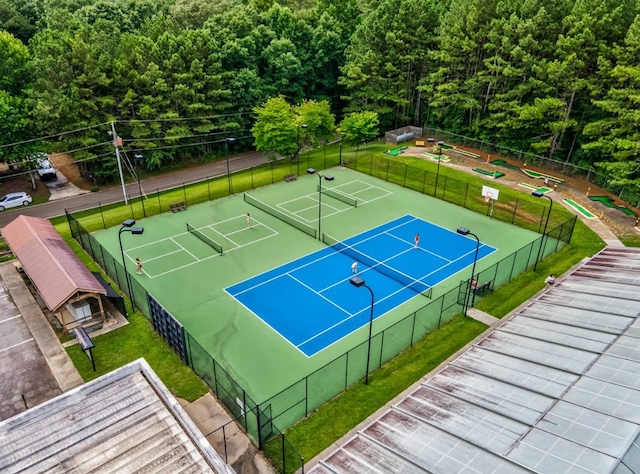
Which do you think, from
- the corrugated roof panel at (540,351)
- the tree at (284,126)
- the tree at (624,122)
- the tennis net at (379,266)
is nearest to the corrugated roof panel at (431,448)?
the corrugated roof panel at (540,351)

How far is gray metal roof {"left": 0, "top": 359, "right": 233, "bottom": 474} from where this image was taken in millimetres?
13938

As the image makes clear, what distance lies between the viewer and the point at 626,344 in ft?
59.9

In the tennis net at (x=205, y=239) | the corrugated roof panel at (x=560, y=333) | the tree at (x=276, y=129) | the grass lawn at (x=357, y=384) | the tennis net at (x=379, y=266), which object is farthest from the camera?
the tree at (x=276, y=129)

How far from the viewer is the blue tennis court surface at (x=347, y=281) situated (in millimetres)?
24844

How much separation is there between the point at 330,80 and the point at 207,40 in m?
20.1

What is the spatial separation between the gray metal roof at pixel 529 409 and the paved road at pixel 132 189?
1322 inches

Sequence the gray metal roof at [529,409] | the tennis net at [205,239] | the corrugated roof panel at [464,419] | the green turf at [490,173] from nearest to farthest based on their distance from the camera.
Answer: the gray metal roof at [529,409] → the corrugated roof panel at [464,419] → the tennis net at [205,239] → the green turf at [490,173]

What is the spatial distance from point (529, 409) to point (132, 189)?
129 feet

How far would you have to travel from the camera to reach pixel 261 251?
3219cm

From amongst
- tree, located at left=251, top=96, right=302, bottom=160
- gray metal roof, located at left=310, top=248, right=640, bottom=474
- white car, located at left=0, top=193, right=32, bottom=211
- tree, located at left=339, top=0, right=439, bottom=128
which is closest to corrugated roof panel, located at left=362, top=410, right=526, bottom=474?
gray metal roof, located at left=310, top=248, right=640, bottom=474

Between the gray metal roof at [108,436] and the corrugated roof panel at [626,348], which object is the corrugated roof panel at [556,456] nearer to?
the corrugated roof panel at [626,348]

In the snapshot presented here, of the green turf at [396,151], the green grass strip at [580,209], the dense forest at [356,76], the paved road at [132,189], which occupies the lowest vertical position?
the paved road at [132,189]

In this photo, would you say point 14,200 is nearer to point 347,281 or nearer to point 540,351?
point 347,281

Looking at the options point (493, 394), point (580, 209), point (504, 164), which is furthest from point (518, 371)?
point (504, 164)
